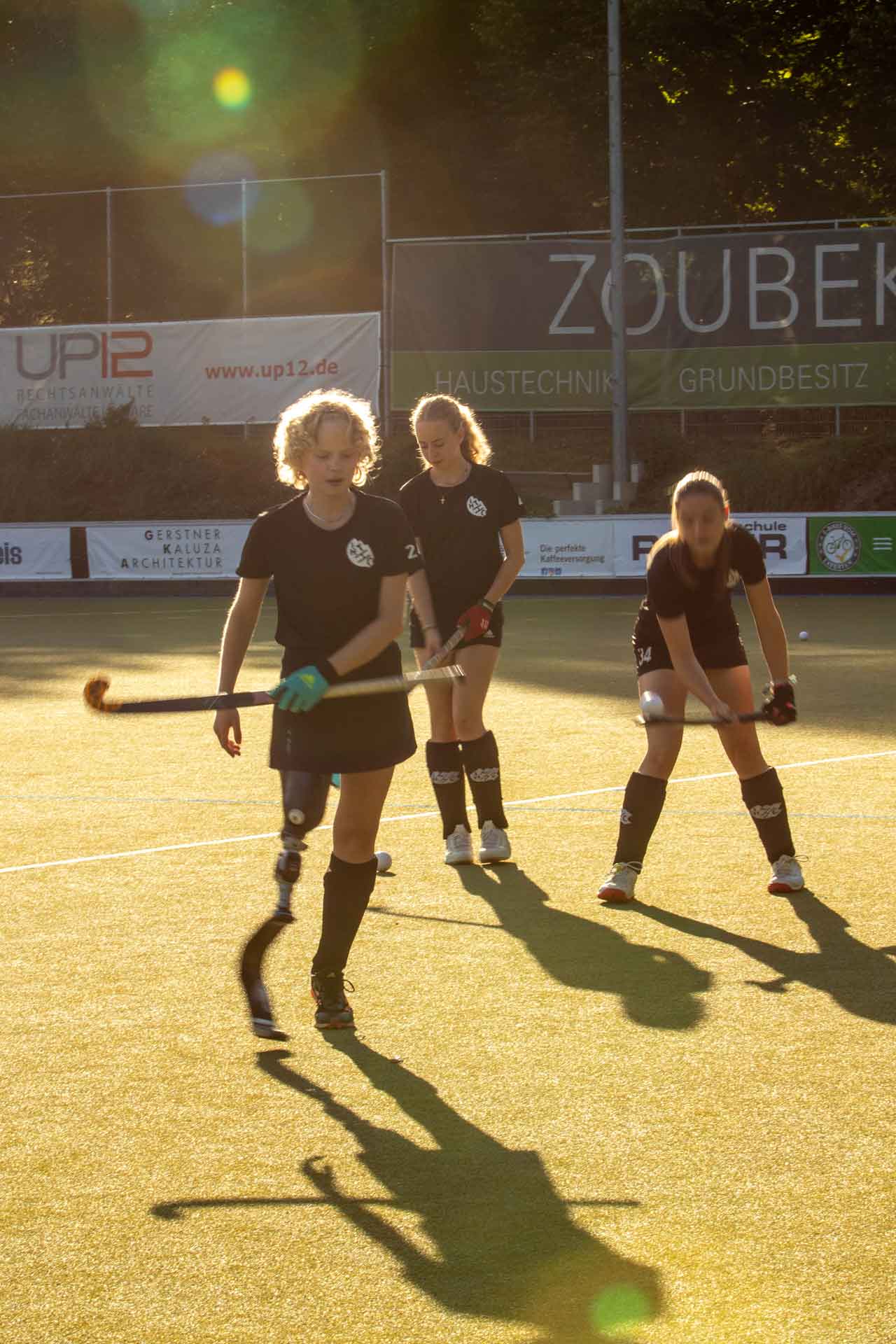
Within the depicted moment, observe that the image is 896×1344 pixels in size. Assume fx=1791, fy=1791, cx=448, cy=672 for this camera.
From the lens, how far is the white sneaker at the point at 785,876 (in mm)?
7043

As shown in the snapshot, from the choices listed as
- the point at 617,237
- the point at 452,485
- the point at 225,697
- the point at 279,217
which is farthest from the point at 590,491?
the point at 225,697

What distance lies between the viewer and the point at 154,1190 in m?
4.06

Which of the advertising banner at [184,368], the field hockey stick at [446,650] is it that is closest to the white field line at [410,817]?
the field hockey stick at [446,650]

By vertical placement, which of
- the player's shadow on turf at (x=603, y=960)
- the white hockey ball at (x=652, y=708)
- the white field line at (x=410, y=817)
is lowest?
the player's shadow on turf at (x=603, y=960)

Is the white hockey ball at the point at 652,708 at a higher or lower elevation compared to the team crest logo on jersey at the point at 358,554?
lower

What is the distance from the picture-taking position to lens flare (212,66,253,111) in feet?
112

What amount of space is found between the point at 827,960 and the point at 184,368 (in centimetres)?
2497

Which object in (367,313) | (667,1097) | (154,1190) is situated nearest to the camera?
(154,1190)

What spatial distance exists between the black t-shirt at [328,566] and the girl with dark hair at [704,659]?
1743 millimetres

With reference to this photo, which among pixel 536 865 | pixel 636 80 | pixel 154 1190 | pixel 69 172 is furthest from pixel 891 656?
pixel 69 172

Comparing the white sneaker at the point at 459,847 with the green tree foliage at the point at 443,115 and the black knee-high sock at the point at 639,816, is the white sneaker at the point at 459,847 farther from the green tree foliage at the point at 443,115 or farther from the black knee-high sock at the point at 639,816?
the green tree foliage at the point at 443,115

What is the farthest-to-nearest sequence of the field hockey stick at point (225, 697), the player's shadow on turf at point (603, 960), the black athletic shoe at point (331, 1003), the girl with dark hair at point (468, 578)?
the girl with dark hair at point (468, 578) → the player's shadow on turf at point (603, 960) → the black athletic shoe at point (331, 1003) → the field hockey stick at point (225, 697)

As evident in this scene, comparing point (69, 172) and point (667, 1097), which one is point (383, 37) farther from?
point (667, 1097)

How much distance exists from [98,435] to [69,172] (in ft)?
28.7
